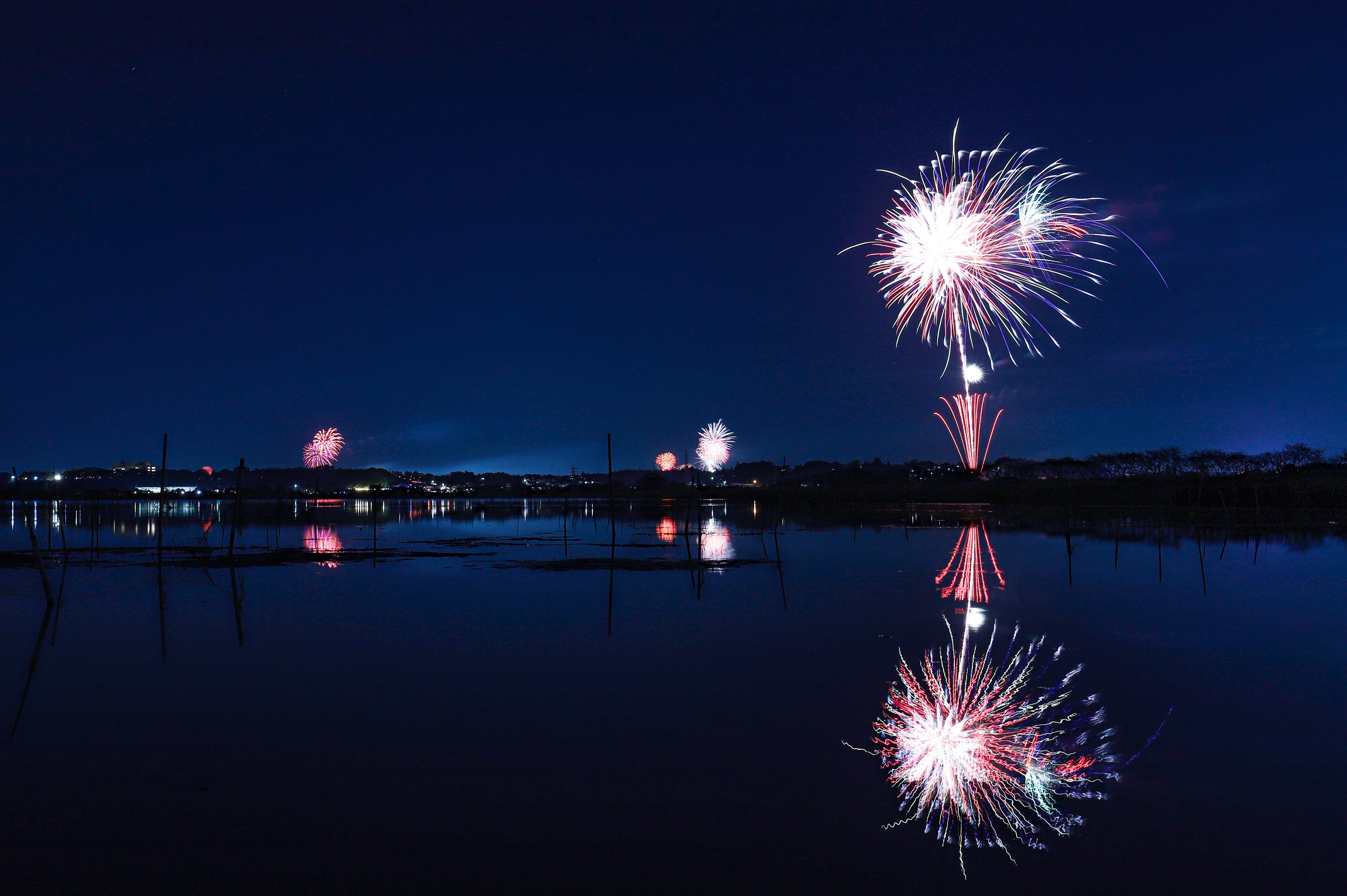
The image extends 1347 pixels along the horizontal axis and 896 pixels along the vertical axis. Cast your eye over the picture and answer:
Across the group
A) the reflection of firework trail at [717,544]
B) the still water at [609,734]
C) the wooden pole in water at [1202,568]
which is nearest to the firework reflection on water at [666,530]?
the reflection of firework trail at [717,544]

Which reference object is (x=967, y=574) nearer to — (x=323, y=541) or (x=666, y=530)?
(x=666, y=530)

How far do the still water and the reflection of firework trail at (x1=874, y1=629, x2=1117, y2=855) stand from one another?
180 mm

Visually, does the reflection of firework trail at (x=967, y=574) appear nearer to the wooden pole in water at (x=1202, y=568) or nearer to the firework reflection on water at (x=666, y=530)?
the wooden pole in water at (x=1202, y=568)

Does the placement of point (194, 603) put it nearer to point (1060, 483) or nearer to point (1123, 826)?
point (1123, 826)

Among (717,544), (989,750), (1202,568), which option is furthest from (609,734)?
(717,544)

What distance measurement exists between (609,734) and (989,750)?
10.5 ft

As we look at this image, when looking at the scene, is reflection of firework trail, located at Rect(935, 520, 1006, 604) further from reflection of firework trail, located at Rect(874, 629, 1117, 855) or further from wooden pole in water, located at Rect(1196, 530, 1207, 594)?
reflection of firework trail, located at Rect(874, 629, 1117, 855)

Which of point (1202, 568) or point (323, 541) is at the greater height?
point (323, 541)

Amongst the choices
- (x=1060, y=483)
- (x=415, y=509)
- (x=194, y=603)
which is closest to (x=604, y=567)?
(x=194, y=603)

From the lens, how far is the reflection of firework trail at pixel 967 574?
1579 cm

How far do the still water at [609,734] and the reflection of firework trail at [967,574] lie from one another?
1.01 feet

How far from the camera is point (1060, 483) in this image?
74250mm

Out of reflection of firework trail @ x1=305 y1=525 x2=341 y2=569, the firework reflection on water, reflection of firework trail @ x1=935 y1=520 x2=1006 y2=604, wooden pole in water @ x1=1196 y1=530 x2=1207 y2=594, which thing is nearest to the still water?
reflection of firework trail @ x1=935 y1=520 x2=1006 y2=604

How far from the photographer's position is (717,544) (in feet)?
98.8
